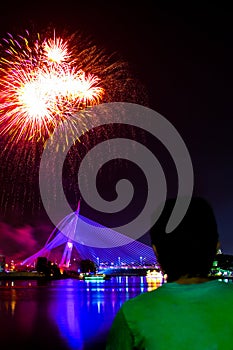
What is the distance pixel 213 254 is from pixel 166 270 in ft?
0.65

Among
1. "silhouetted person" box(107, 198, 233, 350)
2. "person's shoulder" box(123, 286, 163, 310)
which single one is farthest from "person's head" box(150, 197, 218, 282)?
"person's shoulder" box(123, 286, 163, 310)

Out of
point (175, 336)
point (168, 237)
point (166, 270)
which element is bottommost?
point (175, 336)

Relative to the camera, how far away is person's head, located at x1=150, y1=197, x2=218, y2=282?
77.9 inches

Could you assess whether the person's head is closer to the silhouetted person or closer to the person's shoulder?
the silhouetted person

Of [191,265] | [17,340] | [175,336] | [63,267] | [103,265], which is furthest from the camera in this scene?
[103,265]

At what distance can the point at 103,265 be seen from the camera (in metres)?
143

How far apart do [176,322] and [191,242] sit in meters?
0.34

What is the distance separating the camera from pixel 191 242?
6.48 ft

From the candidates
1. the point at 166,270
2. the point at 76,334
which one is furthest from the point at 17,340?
the point at 166,270

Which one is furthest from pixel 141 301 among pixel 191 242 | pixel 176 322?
pixel 191 242

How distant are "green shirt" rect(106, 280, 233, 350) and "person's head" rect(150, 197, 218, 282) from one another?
182mm

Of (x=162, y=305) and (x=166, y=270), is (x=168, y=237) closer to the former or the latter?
(x=166, y=270)

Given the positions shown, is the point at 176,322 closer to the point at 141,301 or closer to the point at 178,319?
the point at 178,319

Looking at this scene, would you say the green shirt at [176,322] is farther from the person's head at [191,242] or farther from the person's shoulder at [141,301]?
the person's head at [191,242]
